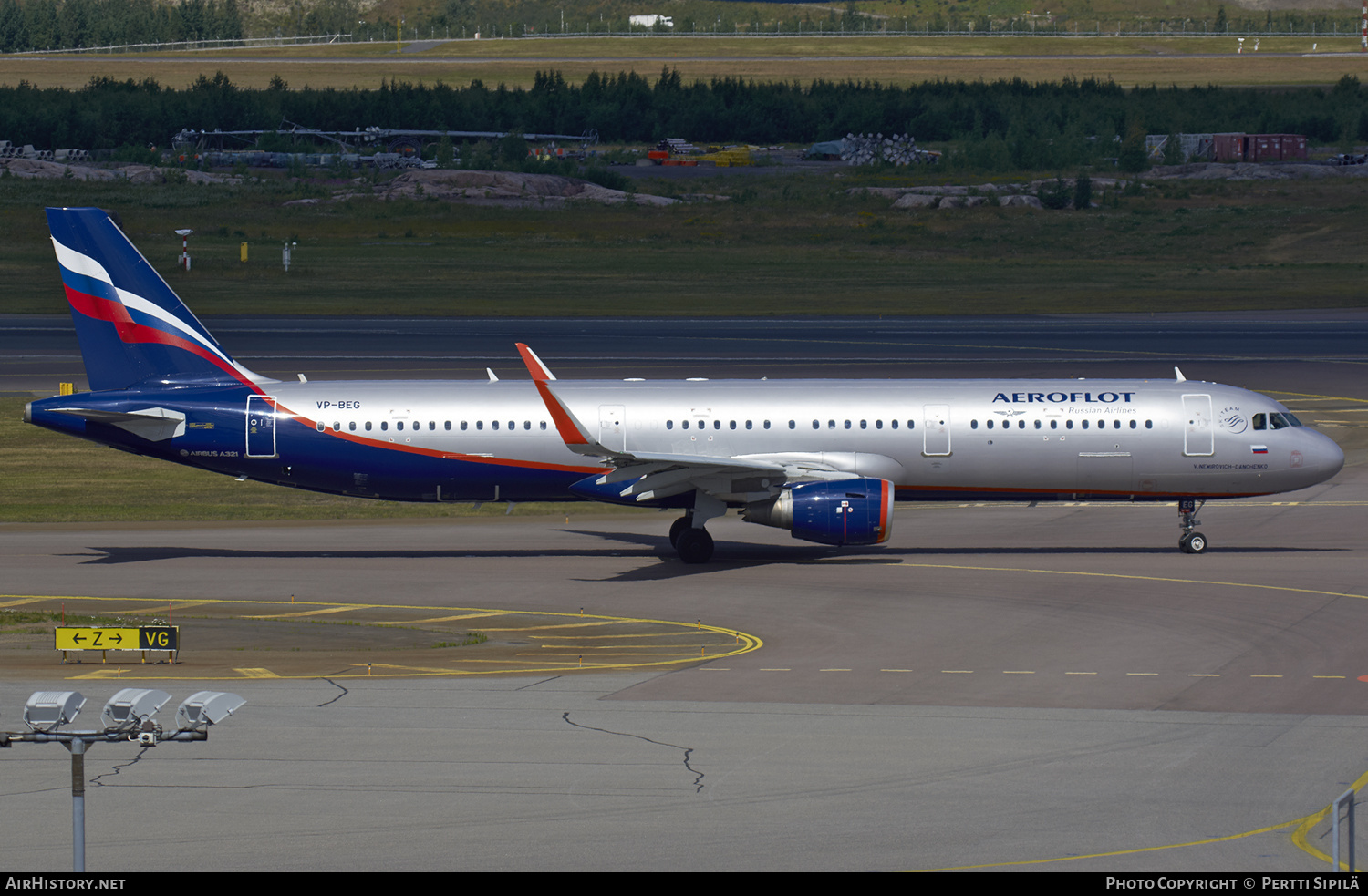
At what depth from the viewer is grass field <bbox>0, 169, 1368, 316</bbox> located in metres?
106

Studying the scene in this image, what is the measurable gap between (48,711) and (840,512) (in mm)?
25941

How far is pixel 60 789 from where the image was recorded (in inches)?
853

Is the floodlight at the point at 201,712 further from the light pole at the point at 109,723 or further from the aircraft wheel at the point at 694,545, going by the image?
the aircraft wheel at the point at 694,545

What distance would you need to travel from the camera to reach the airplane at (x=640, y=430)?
40719 mm

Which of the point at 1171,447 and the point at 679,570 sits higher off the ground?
the point at 1171,447

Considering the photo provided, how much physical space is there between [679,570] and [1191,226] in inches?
4414

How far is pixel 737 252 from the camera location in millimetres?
132750

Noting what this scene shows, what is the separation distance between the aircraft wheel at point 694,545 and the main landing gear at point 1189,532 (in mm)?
12782

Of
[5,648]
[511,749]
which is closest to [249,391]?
[5,648]

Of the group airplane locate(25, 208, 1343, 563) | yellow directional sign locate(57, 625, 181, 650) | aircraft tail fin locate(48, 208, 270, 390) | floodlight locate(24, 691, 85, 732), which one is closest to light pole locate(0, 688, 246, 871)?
floodlight locate(24, 691, 85, 732)

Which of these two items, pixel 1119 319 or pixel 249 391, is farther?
→ pixel 1119 319

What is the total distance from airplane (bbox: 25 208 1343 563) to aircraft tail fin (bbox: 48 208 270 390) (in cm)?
5

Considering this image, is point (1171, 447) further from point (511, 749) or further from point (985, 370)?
point (985, 370)

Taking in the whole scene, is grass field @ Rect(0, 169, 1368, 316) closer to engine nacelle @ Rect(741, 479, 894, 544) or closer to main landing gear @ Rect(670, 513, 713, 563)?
main landing gear @ Rect(670, 513, 713, 563)
